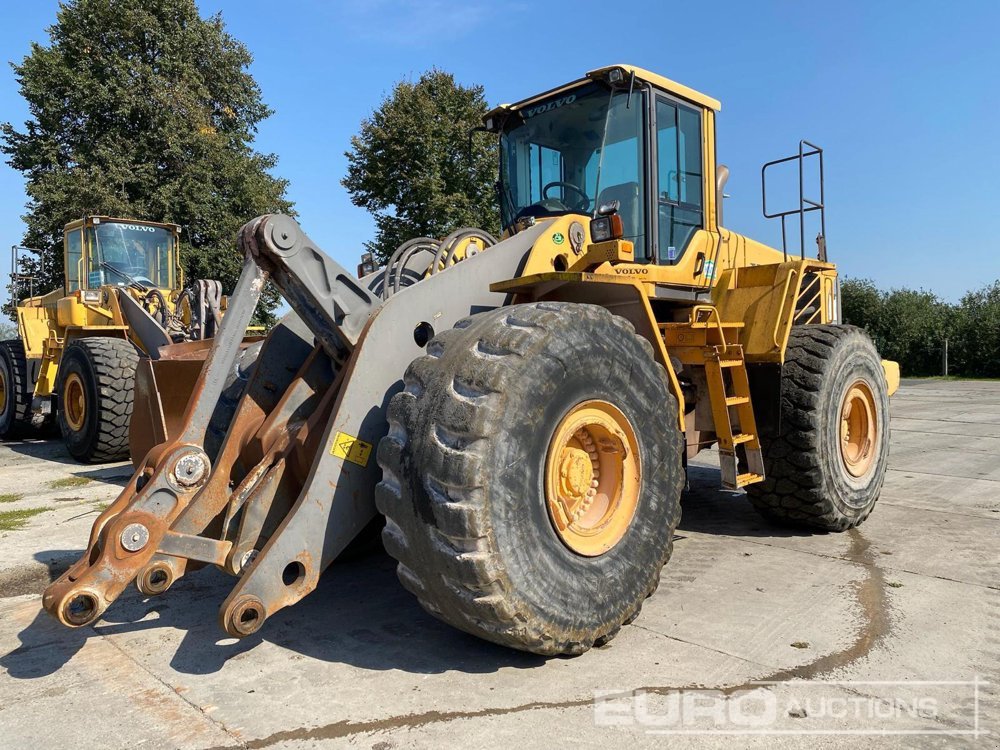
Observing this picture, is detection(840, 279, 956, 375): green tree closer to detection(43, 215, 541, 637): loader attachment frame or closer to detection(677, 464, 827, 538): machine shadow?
detection(677, 464, 827, 538): machine shadow

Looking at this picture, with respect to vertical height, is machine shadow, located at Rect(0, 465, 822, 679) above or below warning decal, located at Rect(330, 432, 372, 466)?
below

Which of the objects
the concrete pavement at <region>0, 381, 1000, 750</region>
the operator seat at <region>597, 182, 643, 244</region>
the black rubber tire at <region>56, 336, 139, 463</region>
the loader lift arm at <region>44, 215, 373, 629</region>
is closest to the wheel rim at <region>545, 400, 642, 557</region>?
the concrete pavement at <region>0, 381, 1000, 750</region>

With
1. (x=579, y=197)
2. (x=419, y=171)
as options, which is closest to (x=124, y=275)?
(x=579, y=197)

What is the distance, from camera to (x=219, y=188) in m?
25.3

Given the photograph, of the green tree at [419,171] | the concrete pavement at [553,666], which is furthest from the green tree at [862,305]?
the concrete pavement at [553,666]

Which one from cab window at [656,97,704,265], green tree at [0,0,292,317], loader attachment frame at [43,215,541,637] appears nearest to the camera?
loader attachment frame at [43,215,541,637]

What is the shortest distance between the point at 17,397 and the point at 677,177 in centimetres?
1062

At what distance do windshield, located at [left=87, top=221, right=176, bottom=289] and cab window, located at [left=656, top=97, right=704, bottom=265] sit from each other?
9.29 meters

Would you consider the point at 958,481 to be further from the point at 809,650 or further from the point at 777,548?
the point at 809,650

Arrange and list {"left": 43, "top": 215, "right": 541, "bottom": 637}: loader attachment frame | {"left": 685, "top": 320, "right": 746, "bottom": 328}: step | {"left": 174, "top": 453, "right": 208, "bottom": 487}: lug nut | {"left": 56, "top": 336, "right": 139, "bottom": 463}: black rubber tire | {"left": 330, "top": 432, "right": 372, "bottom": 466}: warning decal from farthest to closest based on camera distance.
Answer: {"left": 56, "top": 336, "right": 139, "bottom": 463}: black rubber tire → {"left": 685, "top": 320, "right": 746, "bottom": 328}: step → {"left": 174, "top": 453, "right": 208, "bottom": 487}: lug nut → {"left": 330, "top": 432, "right": 372, "bottom": 466}: warning decal → {"left": 43, "top": 215, "right": 541, "bottom": 637}: loader attachment frame

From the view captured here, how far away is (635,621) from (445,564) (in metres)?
1.33

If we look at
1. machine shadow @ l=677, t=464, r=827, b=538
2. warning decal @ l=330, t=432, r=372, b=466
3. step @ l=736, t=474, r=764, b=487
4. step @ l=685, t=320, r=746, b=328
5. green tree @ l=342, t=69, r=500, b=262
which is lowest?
machine shadow @ l=677, t=464, r=827, b=538

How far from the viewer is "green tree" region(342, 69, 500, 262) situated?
23.8 metres

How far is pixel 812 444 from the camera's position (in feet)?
16.4
